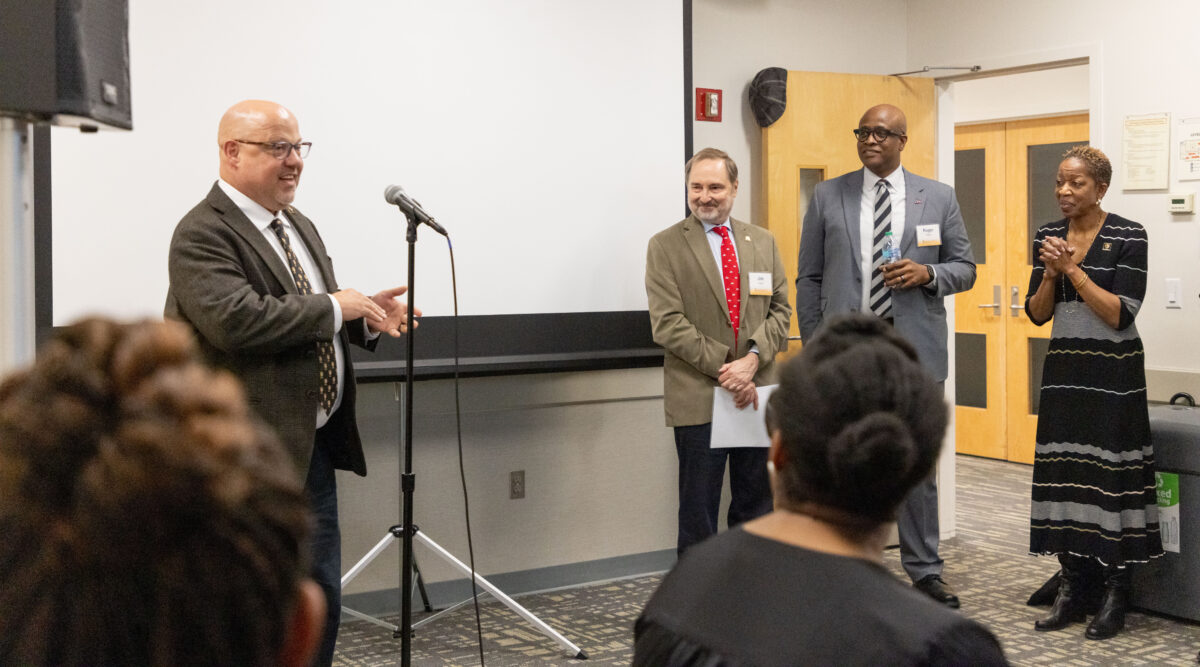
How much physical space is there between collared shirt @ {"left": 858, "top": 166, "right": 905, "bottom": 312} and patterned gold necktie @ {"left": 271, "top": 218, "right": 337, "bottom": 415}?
204cm

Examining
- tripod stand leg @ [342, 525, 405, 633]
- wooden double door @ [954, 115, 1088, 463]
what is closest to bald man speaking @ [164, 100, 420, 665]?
tripod stand leg @ [342, 525, 405, 633]

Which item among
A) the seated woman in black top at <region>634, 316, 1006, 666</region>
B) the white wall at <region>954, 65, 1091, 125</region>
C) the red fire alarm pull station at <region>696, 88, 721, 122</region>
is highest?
the white wall at <region>954, 65, 1091, 125</region>

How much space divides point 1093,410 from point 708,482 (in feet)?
4.42

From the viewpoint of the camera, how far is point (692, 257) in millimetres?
3945

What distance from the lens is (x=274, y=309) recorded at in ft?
8.46

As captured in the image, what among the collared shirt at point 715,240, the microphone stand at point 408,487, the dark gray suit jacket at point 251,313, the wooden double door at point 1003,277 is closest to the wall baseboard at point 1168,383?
the collared shirt at point 715,240

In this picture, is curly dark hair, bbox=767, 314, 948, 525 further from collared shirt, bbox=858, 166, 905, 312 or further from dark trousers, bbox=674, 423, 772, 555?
collared shirt, bbox=858, 166, 905, 312

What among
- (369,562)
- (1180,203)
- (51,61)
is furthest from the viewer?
(1180,203)

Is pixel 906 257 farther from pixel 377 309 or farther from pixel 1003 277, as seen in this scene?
pixel 1003 277

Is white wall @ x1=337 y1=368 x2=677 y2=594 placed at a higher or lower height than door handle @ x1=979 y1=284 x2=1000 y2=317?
lower

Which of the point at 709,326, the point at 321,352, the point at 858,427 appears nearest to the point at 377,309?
the point at 321,352

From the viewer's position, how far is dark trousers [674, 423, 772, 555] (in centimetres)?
389

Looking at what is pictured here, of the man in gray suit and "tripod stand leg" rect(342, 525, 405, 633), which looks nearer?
"tripod stand leg" rect(342, 525, 405, 633)

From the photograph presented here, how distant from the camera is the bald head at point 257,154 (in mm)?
2717
